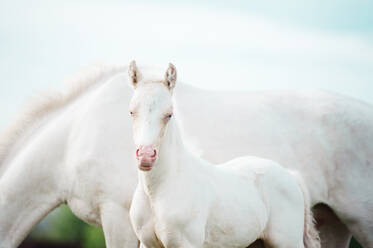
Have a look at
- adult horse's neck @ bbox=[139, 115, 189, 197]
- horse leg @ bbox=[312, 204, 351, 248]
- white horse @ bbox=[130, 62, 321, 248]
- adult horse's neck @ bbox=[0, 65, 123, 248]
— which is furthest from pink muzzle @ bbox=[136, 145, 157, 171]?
horse leg @ bbox=[312, 204, 351, 248]

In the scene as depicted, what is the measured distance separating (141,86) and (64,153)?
194 cm

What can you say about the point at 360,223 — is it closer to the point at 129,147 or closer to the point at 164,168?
the point at 129,147

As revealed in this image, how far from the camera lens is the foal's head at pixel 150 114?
2570mm

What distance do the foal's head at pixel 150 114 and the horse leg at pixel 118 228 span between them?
1624mm

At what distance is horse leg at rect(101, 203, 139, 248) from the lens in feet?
13.5

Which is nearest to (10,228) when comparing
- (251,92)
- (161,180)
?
(161,180)

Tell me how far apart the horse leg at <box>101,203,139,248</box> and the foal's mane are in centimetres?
122

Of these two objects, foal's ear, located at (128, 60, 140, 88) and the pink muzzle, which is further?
foal's ear, located at (128, 60, 140, 88)

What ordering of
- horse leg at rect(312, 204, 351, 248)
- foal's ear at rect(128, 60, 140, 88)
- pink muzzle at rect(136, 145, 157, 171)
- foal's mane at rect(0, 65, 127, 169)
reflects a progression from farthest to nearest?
horse leg at rect(312, 204, 351, 248), foal's mane at rect(0, 65, 127, 169), foal's ear at rect(128, 60, 140, 88), pink muzzle at rect(136, 145, 157, 171)

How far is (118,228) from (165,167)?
1.44 meters

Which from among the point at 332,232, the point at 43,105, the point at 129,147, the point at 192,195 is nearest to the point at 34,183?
the point at 43,105

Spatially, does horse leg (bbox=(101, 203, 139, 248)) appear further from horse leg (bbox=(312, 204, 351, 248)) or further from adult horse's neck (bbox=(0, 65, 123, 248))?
horse leg (bbox=(312, 204, 351, 248))

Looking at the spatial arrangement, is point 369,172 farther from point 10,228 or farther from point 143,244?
point 10,228

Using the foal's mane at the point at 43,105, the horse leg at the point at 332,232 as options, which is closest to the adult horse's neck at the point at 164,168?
the foal's mane at the point at 43,105
